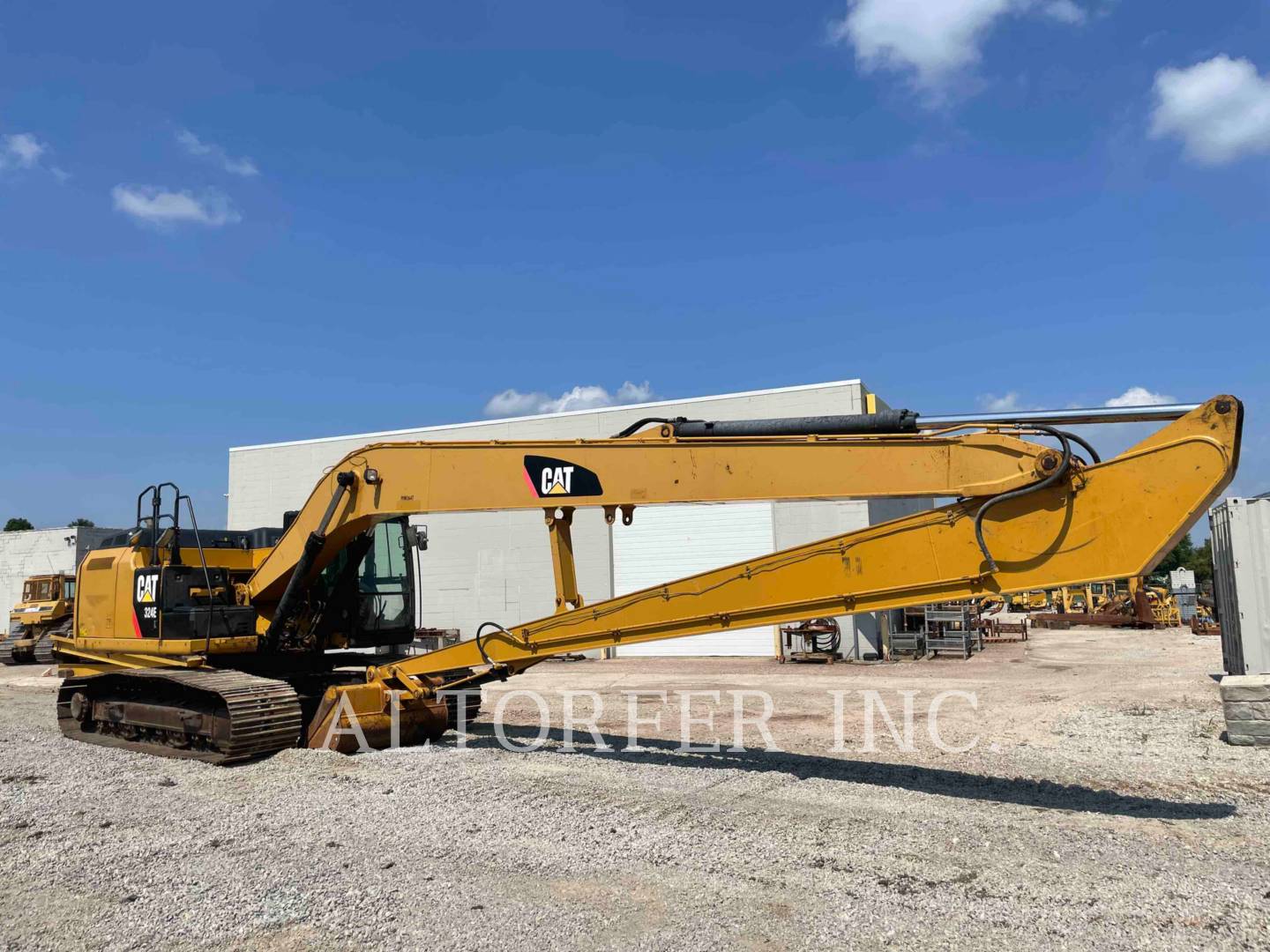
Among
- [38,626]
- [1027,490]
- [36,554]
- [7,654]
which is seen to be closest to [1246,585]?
[1027,490]

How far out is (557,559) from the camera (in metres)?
8.64

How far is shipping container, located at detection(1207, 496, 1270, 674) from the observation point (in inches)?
410

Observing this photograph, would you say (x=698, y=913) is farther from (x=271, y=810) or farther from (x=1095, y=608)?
(x=1095, y=608)

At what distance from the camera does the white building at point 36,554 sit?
133 feet

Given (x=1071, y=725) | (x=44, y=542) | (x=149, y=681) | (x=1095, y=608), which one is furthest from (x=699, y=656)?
(x=44, y=542)

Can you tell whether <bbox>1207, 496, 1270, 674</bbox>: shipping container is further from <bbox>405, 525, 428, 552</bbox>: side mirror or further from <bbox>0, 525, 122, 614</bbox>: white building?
<bbox>0, 525, 122, 614</bbox>: white building

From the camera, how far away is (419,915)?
5156 mm

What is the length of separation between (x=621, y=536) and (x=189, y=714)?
1966 cm

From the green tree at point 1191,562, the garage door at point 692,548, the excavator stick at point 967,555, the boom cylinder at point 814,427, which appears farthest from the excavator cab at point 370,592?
the green tree at point 1191,562

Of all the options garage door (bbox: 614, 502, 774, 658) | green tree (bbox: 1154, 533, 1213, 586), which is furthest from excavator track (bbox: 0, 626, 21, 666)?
green tree (bbox: 1154, 533, 1213, 586)

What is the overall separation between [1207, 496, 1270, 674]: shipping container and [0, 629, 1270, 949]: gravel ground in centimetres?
102

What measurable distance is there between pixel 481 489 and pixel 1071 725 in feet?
26.1

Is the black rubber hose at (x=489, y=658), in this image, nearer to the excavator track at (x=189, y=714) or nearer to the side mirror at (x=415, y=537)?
the excavator track at (x=189, y=714)

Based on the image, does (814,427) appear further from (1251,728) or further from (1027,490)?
(1251,728)
